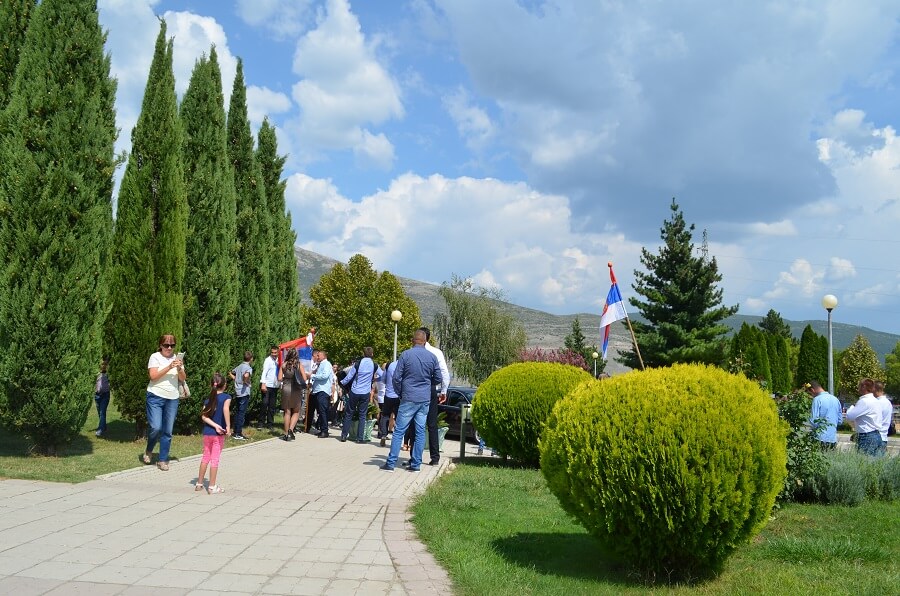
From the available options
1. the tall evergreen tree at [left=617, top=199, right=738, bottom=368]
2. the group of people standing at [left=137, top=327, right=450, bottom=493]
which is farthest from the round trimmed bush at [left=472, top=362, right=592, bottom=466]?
the tall evergreen tree at [left=617, top=199, right=738, bottom=368]

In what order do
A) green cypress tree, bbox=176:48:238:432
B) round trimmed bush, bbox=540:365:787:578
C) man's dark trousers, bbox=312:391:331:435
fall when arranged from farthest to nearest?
1. man's dark trousers, bbox=312:391:331:435
2. green cypress tree, bbox=176:48:238:432
3. round trimmed bush, bbox=540:365:787:578

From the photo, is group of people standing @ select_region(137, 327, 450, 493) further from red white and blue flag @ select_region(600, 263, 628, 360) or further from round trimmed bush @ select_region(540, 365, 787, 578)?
round trimmed bush @ select_region(540, 365, 787, 578)

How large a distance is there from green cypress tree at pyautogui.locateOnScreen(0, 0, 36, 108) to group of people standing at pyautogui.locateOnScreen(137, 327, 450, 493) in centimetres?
470

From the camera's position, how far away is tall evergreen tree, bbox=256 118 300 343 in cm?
1938

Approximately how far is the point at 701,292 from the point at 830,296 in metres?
27.5

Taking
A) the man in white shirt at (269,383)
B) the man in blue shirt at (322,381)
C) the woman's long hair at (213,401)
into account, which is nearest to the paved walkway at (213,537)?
the woman's long hair at (213,401)

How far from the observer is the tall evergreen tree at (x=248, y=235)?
16688 mm

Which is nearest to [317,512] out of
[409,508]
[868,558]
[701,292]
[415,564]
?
[409,508]

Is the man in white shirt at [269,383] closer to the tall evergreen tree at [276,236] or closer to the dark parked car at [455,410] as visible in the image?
the tall evergreen tree at [276,236]

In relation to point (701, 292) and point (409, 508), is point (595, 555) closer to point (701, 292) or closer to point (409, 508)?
point (409, 508)

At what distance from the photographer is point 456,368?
196 ft

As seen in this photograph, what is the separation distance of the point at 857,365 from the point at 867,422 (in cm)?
6541

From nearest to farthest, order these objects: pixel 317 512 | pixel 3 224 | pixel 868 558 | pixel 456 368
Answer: pixel 868 558 < pixel 317 512 < pixel 3 224 < pixel 456 368

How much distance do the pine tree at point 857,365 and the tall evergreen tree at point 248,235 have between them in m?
64.1
